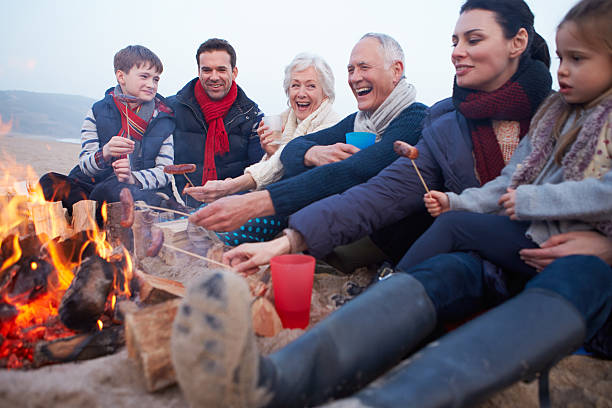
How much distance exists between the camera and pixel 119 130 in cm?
410

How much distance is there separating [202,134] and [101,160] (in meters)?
1.10

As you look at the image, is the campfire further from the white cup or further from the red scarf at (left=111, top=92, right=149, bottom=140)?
the red scarf at (left=111, top=92, right=149, bottom=140)

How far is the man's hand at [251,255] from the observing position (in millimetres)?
1750

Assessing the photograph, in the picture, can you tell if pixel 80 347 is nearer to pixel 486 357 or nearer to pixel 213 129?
pixel 486 357

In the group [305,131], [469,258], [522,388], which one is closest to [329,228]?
[469,258]

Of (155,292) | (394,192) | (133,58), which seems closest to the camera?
(155,292)

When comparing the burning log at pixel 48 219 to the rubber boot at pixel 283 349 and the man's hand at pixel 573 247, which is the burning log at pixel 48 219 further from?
the man's hand at pixel 573 247

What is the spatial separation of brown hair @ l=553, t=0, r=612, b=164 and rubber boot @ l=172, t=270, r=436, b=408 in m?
0.99

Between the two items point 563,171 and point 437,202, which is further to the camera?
point 437,202

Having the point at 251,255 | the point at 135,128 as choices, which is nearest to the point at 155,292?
the point at 251,255

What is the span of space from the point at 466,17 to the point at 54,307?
8.25 feet

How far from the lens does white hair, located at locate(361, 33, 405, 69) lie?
2805 millimetres

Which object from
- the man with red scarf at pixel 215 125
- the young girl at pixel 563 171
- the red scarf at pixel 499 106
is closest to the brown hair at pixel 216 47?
the man with red scarf at pixel 215 125

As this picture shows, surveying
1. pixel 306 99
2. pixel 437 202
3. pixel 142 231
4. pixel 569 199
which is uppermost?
pixel 306 99
